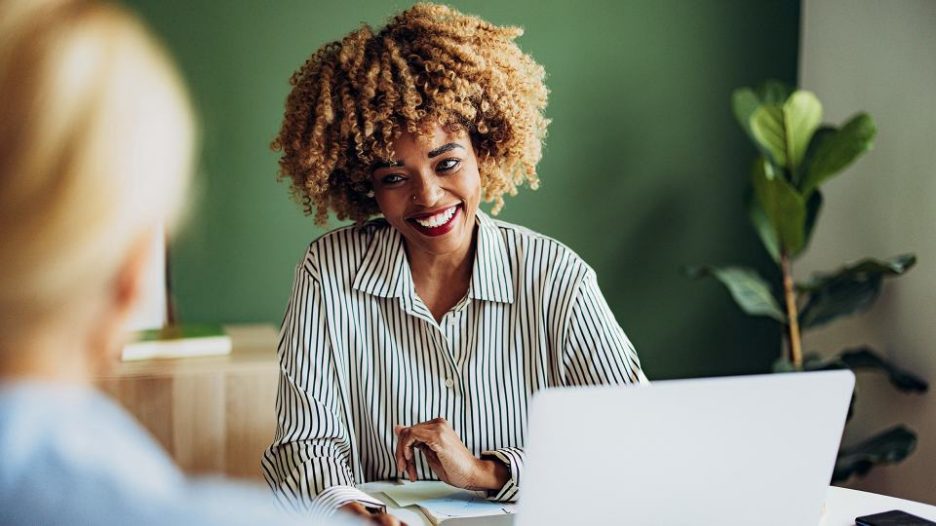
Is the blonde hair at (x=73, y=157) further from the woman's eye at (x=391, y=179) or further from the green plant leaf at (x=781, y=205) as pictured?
the green plant leaf at (x=781, y=205)

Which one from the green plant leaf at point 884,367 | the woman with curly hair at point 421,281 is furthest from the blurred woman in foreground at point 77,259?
the green plant leaf at point 884,367

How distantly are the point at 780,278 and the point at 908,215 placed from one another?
2.11ft

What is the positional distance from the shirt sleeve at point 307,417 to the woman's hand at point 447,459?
0.11 meters

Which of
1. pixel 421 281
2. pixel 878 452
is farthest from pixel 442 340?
pixel 878 452

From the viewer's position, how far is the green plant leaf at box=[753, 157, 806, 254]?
285 centimetres

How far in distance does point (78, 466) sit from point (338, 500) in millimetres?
1021

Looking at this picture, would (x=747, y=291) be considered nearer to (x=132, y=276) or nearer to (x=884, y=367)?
(x=884, y=367)

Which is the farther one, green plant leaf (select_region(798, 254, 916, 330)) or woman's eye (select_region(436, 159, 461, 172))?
green plant leaf (select_region(798, 254, 916, 330))

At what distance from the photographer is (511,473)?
160 centimetres

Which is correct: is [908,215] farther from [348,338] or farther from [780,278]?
[348,338]

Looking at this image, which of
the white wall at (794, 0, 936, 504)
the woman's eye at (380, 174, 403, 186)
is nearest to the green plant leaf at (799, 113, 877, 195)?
the white wall at (794, 0, 936, 504)

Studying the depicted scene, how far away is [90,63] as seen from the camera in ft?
1.69

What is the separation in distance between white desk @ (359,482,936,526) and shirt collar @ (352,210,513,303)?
15.7 inches

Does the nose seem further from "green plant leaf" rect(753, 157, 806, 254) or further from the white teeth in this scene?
"green plant leaf" rect(753, 157, 806, 254)
